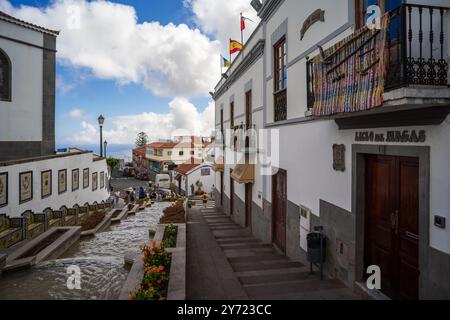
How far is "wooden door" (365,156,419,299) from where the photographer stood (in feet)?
14.8

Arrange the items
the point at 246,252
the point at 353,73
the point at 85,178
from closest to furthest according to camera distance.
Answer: the point at 353,73, the point at 246,252, the point at 85,178

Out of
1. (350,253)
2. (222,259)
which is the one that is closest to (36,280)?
(222,259)

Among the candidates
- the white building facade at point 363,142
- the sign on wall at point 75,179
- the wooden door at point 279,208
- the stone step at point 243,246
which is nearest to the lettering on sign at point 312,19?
the white building facade at point 363,142

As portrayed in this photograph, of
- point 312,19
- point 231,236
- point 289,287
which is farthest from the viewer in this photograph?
point 231,236

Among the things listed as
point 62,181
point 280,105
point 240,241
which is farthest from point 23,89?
point 280,105

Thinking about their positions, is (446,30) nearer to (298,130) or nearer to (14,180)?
(298,130)

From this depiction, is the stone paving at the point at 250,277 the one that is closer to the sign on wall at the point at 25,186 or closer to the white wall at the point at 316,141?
the white wall at the point at 316,141

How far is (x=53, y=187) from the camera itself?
15438 millimetres

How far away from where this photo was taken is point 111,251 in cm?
941

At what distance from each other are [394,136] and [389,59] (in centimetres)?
127

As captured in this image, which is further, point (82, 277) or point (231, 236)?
point (231, 236)

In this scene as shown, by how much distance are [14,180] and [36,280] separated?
7.07 meters

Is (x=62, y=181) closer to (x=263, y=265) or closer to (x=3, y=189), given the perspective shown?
(x=3, y=189)

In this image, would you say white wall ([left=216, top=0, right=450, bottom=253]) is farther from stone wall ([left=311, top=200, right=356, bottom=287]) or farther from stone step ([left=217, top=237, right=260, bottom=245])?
stone step ([left=217, top=237, right=260, bottom=245])
